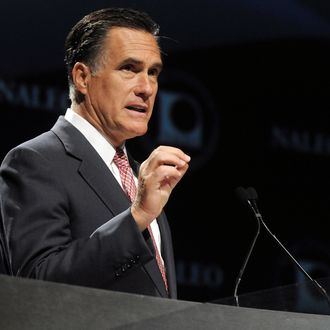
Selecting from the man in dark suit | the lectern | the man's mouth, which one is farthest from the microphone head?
the lectern

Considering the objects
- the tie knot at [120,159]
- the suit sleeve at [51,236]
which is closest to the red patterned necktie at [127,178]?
the tie knot at [120,159]

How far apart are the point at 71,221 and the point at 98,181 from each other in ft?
0.36

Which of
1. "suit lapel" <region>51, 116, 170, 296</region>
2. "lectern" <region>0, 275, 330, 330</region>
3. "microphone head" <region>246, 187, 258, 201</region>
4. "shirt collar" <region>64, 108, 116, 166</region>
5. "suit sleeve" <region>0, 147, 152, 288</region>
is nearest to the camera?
"lectern" <region>0, 275, 330, 330</region>

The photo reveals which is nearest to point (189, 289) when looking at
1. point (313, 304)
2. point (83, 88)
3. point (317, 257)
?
point (317, 257)

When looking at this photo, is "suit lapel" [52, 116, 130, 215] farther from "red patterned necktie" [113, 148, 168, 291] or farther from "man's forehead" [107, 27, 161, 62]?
"man's forehead" [107, 27, 161, 62]

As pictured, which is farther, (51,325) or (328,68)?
(328,68)

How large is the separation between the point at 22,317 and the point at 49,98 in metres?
2.18

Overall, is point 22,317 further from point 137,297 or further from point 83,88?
point 83,88

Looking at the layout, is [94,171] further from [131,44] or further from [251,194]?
[251,194]

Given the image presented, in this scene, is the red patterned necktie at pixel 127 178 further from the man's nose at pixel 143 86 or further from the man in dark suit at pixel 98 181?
the man's nose at pixel 143 86

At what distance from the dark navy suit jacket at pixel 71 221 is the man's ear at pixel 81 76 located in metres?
0.09

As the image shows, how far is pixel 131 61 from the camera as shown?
172 centimetres

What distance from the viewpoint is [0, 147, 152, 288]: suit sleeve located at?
136 centimetres

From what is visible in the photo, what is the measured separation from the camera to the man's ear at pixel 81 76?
177 centimetres
